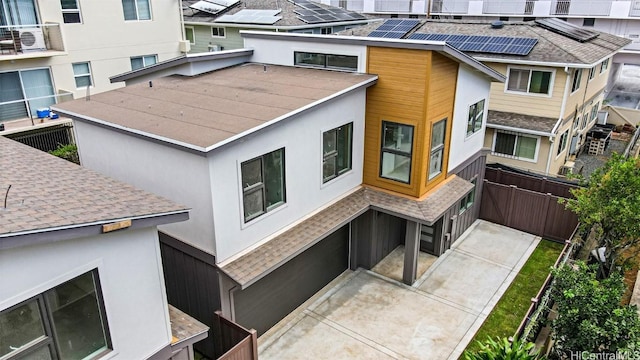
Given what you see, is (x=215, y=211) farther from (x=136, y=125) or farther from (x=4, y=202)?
(x=4, y=202)

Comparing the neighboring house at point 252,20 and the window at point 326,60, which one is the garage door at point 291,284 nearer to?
the window at point 326,60

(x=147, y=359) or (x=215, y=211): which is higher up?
(x=215, y=211)

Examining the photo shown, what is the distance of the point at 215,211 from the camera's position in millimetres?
9398

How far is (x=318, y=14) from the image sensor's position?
31.4 m

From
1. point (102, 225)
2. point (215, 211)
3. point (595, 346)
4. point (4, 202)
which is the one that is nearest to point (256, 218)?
point (215, 211)

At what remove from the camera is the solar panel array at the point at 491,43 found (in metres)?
20.0

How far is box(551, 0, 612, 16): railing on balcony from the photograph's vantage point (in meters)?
40.1

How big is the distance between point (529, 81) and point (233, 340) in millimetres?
16852

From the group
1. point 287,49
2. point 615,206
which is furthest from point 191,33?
point 615,206

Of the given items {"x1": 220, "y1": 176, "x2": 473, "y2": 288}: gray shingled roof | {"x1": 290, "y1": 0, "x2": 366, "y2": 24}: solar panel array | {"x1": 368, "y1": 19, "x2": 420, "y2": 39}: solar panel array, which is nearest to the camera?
{"x1": 220, "y1": 176, "x2": 473, "y2": 288}: gray shingled roof

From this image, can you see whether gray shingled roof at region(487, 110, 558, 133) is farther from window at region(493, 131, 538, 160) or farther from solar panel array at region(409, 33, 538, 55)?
solar panel array at region(409, 33, 538, 55)

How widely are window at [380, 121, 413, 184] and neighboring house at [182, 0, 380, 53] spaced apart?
55.2ft

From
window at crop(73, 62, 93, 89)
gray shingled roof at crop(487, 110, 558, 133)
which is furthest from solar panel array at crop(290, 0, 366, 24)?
gray shingled roof at crop(487, 110, 558, 133)

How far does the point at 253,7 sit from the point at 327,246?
78.3 feet
